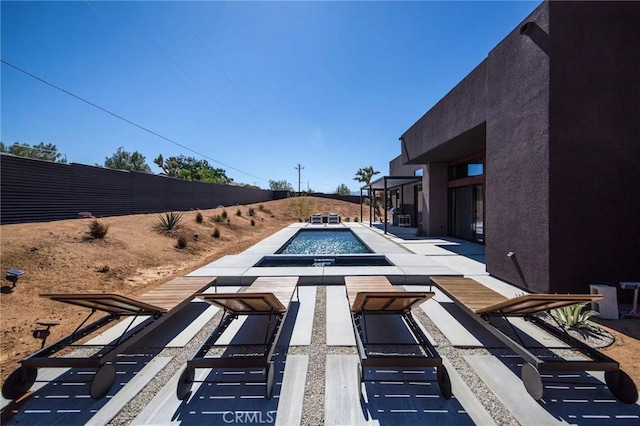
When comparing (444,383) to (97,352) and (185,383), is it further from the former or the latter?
(97,352)

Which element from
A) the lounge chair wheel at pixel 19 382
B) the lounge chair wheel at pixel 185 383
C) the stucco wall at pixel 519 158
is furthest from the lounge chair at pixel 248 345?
the stucco wall at pixel 519 158

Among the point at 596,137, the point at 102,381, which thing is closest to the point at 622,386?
the point at 596,137

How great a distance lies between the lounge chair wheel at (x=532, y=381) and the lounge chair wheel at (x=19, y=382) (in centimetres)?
464

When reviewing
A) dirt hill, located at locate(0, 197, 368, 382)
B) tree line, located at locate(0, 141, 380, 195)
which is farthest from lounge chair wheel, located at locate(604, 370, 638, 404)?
tree line, located at locate(0, 141, 380, 195)

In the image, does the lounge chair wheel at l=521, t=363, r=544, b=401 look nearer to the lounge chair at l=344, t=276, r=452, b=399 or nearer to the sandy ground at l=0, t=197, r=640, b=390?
the lounge chair at l=344, t=276, r=452, b=399

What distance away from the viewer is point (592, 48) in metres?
4.46

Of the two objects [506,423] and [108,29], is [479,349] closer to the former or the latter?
[506,423]

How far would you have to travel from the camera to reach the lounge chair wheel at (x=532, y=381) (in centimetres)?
232

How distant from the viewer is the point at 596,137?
14.7 ft

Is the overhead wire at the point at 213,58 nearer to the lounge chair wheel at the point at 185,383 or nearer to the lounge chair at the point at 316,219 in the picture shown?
the lounge chair at the point at 316,219

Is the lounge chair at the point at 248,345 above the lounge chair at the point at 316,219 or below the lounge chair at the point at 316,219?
below

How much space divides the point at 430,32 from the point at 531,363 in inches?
499

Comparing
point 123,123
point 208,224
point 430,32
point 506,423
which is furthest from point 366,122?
point 506,423

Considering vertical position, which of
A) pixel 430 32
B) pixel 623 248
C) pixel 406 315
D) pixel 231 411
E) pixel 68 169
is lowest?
pixel 231 411
